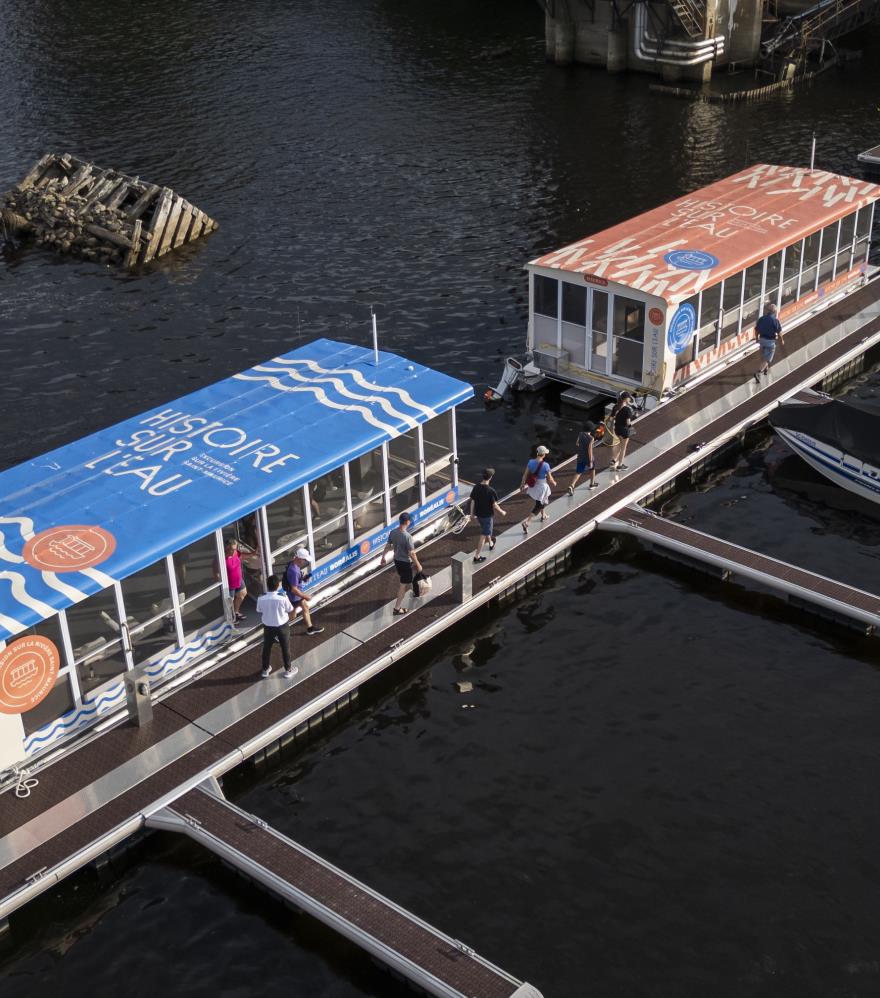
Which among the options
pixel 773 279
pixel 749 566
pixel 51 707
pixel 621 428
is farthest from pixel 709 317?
pixel 51 707

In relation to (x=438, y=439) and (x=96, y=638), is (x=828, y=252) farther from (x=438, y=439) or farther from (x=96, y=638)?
(x=96, y=638)

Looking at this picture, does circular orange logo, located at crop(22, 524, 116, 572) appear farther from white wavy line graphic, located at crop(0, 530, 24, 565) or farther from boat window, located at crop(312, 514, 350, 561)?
boat window, located at crop(312, 514, 350, 561)

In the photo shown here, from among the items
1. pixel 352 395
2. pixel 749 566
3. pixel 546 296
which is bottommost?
pixel 749 566

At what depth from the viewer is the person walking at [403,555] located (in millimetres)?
25906

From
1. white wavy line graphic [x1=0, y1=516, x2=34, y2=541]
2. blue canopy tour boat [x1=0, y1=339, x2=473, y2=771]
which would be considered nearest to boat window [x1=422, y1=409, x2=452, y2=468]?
blue canopy tour boat [x1=0, y1=339, x2=473, y2=771]

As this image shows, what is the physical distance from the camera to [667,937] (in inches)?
788

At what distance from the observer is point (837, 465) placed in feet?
104

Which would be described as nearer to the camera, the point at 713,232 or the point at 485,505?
the point at 485,505

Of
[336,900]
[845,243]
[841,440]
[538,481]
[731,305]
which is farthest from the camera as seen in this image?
[845,243]

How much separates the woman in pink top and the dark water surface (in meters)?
3.29

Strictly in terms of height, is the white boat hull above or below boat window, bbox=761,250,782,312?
below

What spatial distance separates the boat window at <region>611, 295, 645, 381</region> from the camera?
Answer: 34.7m

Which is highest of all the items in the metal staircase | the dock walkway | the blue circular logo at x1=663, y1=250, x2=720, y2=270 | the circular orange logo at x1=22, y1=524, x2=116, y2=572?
the metal staircase

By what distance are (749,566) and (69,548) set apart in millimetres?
14712
